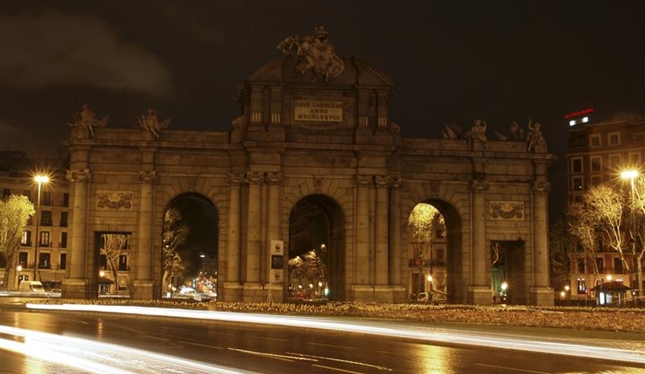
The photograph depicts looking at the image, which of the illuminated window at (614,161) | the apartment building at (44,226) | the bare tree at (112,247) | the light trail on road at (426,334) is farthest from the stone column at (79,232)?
the illuminated window at (614,161)

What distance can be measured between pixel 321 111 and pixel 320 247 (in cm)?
3001

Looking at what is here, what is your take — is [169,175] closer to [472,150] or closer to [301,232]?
[472,150]

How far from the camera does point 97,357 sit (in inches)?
783

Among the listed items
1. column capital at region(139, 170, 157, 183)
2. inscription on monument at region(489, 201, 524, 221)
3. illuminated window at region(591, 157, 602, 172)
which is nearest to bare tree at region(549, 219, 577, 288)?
illuminated window at region(591, 157, 602, 172)

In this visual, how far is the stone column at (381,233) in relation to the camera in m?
56.0

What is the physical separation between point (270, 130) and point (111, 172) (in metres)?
11.6

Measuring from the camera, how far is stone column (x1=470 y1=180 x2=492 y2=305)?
58.5m

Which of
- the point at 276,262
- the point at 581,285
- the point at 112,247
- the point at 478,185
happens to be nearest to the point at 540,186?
the point at 478,185

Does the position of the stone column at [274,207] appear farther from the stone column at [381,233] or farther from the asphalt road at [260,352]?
the asphalt road at [260,352]

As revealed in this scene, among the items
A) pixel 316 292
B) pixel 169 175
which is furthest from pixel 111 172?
pixel 316 292

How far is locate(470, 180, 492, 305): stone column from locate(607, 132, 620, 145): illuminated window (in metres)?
56.8

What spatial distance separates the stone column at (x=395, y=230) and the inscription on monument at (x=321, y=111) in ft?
19.9

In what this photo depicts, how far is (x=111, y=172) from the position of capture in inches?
2234

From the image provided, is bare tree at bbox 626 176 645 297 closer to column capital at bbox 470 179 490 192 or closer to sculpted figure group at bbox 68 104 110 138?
column capital at bbox 470 179 490 192
